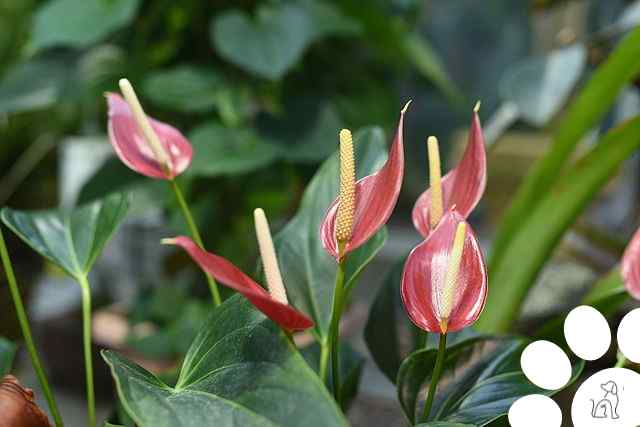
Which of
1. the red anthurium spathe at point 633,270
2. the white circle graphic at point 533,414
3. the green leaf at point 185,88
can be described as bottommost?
the green leaf at point 185,88

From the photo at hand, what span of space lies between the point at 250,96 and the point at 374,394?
0.36 meters

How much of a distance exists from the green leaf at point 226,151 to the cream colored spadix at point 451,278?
1.55ft

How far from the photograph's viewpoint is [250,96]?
0.82 metres

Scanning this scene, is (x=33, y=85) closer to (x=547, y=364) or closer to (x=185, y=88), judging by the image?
(x=185, y=88)

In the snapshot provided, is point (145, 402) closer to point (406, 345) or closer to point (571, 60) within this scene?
point (406, 345)


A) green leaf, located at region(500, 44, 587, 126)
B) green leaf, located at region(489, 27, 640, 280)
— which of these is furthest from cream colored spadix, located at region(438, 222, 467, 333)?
green leaf, located at region(500, 44, 587, 126)

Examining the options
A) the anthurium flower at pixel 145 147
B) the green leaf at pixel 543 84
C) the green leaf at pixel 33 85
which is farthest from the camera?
the green leaf at pixel 33 85

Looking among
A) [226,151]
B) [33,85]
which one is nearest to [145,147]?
[226,151]

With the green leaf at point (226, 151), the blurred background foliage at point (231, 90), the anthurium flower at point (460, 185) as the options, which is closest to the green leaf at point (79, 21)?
the blurred background foliage at point (231, 90)

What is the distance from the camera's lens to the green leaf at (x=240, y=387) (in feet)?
0.60

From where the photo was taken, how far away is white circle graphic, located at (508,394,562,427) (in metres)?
0.20

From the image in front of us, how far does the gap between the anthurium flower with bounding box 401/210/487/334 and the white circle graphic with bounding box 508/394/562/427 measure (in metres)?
0.03

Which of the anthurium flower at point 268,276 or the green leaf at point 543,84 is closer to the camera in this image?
the anthurium flower at point 268,276

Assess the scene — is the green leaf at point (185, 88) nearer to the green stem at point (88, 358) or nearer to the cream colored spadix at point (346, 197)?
the green stem at point (88, 358)
